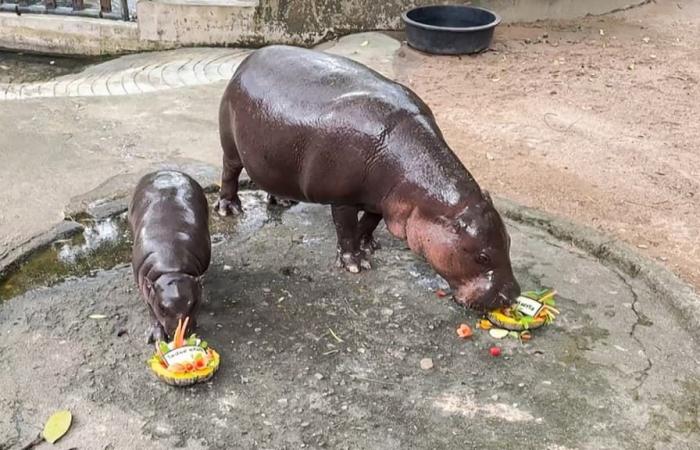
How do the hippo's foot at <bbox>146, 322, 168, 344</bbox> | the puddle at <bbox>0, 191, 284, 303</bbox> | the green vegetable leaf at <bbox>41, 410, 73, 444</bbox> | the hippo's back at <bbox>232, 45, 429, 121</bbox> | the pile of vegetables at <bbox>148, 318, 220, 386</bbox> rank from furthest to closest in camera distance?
the puddle at <bbox>0, 191, 284, 303</bbox>, the hippo's back at <bbox>232, 45, 429, 121</bbox>, the hippo's foot at <bbox>146, 322, 168, 344</bbox>, the pile of vegetables at <bbox>148, 318, 220, 386</bbox>, the green vegetable leaf at <bbox>41, 410, 73, 444</bbox>

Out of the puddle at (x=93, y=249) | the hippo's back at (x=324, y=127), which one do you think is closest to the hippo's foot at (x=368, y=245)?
the hippo's back at (x=324, y=127)

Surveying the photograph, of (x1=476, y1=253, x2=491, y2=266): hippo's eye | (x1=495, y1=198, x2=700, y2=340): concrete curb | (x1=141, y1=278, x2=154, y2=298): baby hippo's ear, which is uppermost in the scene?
(x1=476, y1=253, x2=491, y2=266): hippo's eye

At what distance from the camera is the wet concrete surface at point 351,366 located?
3.37m

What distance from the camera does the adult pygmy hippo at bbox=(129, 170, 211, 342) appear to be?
369cm

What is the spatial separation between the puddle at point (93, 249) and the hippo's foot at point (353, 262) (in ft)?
2.24

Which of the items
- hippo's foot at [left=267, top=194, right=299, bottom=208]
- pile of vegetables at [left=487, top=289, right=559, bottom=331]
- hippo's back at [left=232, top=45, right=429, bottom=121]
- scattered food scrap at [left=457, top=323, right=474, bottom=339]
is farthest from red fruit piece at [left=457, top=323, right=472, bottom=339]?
hippo's foot at [left=267, top=194, right=299, bottom=208]

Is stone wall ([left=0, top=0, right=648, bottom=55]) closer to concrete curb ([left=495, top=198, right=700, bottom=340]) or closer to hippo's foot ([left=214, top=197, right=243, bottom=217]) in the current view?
hippo's foot ([left=214, top=197, right=243, bottom=217])

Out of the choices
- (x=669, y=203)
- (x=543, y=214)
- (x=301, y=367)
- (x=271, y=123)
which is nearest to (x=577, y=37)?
(x=669, y=203)

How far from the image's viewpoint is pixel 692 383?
12.2 ft

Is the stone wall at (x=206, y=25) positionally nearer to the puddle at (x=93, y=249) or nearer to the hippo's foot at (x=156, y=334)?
the puddle at (x=93, y=249)

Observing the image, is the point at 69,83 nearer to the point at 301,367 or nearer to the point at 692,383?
the point at 301,367

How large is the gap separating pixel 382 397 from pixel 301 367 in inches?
16.9

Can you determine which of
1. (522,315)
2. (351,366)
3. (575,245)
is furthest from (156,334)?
(575,245)

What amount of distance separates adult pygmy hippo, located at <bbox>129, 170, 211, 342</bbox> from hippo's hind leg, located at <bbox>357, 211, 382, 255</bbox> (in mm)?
895
